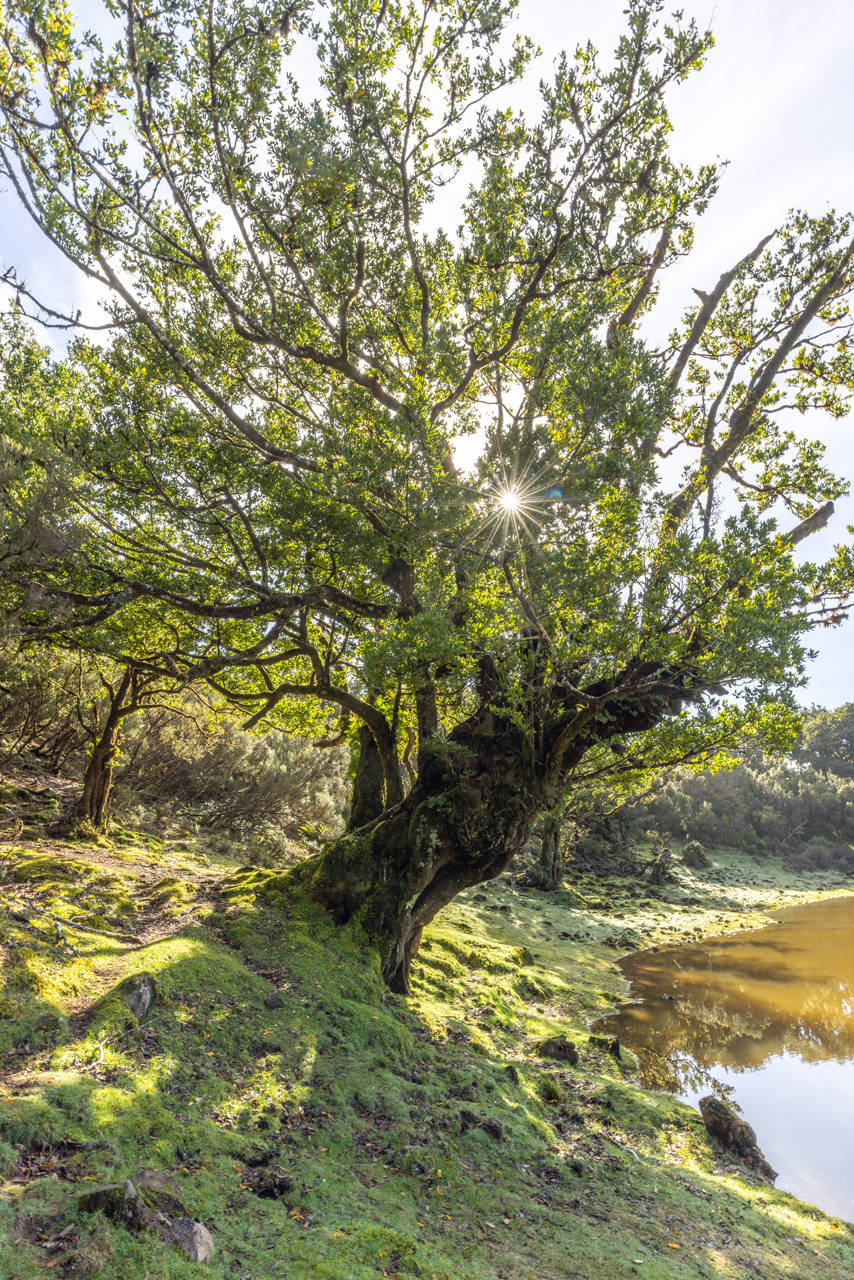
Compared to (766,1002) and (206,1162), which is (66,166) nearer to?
(206,1162)

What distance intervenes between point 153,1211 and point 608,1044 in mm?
9131

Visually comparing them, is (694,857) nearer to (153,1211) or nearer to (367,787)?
(367,787)

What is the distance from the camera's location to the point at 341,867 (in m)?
9.88

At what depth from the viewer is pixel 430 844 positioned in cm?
979

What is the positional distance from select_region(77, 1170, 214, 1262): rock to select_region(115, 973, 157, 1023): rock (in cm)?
225

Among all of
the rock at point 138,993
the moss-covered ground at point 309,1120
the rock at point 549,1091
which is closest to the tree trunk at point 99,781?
the moss-covered ground at point 309,1120

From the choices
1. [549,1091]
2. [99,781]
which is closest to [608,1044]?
[549,1091]

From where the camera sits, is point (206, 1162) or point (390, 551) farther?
point (390, 551)

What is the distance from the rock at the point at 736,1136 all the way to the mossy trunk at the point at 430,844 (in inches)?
166

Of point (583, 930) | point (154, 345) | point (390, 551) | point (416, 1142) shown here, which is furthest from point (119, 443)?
point (583, 930)

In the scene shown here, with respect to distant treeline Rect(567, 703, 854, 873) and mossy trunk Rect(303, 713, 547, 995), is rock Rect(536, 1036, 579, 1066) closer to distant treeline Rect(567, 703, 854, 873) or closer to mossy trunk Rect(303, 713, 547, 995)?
mossy trunk Rect(303, 713, 547, 995)

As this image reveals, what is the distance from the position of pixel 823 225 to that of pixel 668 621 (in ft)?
24.4

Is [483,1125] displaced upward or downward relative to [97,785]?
downward

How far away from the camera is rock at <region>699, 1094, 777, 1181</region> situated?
26.0 feet
